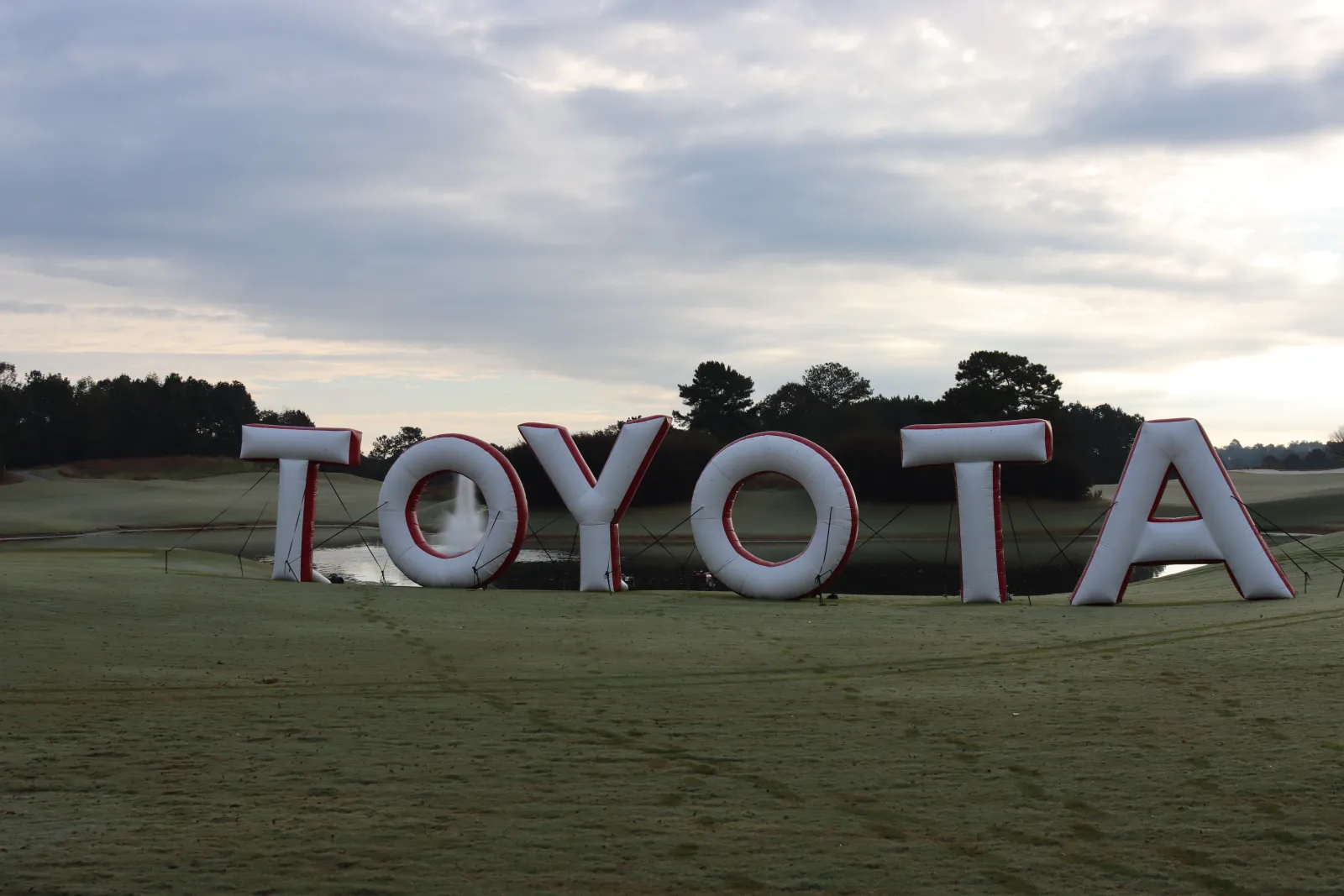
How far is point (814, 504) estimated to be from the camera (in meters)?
21.6

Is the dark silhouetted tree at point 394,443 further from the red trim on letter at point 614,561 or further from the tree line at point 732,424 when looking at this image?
the red trim on letter at point 614,561

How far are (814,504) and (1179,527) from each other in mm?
6237

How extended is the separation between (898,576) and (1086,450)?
234 ft

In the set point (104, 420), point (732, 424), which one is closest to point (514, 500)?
point (732, 424)

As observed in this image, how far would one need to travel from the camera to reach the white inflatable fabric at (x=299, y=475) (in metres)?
24.3

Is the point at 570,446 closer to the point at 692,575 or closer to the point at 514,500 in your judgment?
the point at 514,500

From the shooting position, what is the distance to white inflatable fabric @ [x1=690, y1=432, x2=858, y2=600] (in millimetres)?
21031

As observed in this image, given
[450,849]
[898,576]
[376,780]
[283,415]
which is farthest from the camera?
[283,415]

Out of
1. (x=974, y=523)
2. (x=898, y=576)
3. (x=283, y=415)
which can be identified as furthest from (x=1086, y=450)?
(x=974, y=523)

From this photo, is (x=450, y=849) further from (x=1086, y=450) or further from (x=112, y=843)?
(x=1086, y=450)

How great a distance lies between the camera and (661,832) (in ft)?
25.0

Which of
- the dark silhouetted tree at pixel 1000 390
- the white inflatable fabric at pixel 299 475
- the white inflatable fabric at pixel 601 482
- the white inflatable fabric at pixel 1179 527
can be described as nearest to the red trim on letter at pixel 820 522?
the white inflatable fabric at pixel 601 482

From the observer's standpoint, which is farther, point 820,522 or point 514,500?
point 514,500

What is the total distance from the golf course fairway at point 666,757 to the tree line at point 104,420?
86709 millimetres
